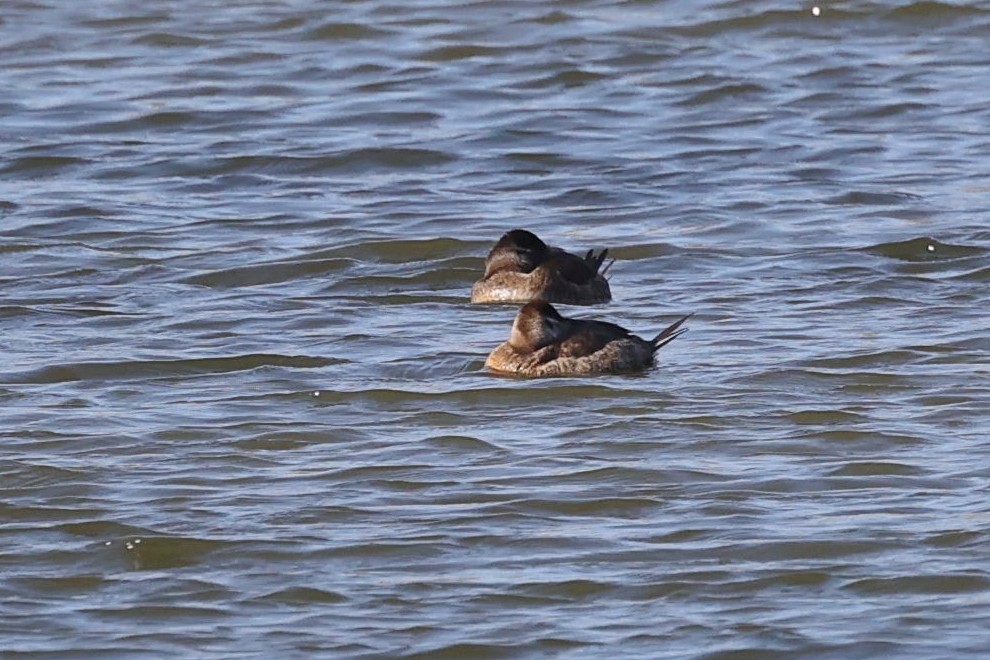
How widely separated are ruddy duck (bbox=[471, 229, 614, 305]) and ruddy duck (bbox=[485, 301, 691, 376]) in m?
1.57

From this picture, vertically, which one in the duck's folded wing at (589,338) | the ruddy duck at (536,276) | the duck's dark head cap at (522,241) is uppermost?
the duck's dark head cap at (522,241)

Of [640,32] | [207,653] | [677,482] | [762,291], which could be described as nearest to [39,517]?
[207,653]

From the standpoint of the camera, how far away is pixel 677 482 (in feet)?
30.5

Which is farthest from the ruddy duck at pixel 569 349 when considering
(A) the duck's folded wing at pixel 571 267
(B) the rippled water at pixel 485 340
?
(A) the duck's folded wing at pixel 571 267

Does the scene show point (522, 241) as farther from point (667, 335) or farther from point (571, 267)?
point (667, 335)

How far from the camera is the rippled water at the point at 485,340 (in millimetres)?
8023

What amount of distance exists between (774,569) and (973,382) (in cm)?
295

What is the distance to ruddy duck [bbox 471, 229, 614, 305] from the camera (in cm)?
1323

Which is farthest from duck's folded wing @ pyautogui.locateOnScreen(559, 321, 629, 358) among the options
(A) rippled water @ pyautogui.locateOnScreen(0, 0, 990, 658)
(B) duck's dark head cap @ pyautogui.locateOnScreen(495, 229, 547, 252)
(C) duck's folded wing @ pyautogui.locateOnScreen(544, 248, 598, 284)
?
(B) duck's dark head cap @ pyautogui.locateOnScreen(495, 229, 547, 252)

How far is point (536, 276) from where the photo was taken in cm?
1338

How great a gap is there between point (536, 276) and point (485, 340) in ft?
3.72

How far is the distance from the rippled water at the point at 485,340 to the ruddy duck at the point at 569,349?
0.41ft

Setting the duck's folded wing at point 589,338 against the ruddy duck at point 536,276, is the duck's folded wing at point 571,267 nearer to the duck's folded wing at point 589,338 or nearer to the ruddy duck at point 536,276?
the ruddy duck at point 536,276

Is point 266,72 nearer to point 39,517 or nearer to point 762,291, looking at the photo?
point 762,291
